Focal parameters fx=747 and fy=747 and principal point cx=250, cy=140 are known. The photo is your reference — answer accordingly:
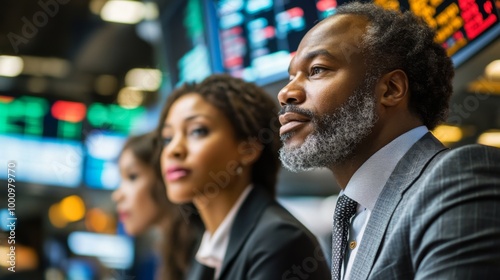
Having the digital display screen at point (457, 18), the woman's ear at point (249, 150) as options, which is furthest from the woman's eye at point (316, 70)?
the woman's ear at point (249, 150)

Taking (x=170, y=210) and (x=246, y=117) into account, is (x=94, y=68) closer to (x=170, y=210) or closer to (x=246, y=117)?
(x=170, y=210)

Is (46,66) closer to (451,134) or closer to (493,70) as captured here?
(451,134)

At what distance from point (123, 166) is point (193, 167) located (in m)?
0.97

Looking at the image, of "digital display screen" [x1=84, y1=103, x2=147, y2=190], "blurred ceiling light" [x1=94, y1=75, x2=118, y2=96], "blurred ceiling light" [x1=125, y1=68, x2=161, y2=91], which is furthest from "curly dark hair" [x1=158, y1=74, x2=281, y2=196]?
"blurred ceiling light" [x1=94, y1=75, x2=118, y2=96]

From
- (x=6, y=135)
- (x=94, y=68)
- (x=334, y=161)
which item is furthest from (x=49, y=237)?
(x=334, y=161)

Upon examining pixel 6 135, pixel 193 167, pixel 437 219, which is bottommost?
pixel 6 135

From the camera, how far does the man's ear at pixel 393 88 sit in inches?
71.3

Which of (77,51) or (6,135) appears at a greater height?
(77,51)

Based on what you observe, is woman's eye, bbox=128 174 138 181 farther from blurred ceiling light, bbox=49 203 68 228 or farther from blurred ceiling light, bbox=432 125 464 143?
blurred ceiling light, bbox=49 203 68 228

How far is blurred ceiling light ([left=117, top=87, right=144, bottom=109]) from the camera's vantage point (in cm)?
782

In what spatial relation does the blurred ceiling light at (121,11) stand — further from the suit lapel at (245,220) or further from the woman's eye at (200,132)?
the suit lapel at (245,220)

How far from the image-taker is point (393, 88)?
72.3 inches

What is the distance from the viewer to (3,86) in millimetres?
8000

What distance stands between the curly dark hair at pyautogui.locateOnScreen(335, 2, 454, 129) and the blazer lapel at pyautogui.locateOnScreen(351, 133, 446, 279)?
0.18 metres
